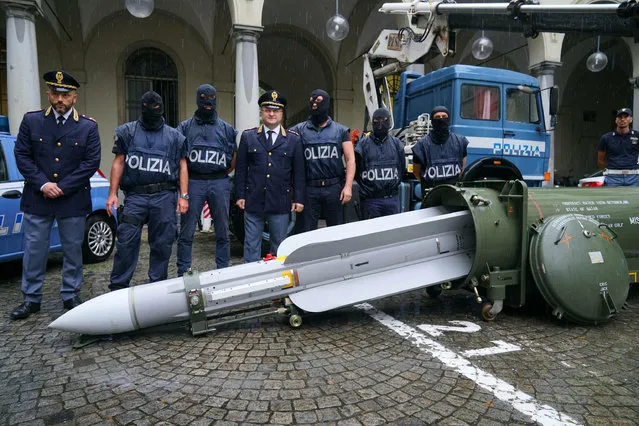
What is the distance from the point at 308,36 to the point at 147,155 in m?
13.6

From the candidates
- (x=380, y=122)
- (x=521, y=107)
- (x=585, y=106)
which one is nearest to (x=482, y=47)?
(x=521, y=107)

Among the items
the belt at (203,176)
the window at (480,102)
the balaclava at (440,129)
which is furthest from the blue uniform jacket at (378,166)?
the window at (480,102)

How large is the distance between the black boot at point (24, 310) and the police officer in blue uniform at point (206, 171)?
1.23 meters

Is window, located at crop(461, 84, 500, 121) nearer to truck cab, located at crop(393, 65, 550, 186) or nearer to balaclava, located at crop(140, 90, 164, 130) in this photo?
truck cab, located at crop(393, 65, 550, 186)

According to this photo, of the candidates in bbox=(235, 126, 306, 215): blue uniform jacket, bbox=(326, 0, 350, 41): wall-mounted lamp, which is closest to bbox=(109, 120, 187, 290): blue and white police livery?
bbox=(235, 126, 306, 215): blue uniform jacket

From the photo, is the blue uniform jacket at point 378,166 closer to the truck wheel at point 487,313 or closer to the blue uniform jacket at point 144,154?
the truck wheel at point 487,313

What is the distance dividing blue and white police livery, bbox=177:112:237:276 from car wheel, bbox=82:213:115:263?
2.30 m

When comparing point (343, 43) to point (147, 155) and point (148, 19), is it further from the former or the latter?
point (147, 155)

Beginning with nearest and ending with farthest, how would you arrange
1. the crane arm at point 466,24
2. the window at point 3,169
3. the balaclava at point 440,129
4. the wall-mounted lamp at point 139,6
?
the window at point 3,169, the balaclava at point 440,129, the crane arm at point 466,24, the wall-mounted lamp at point 139,6

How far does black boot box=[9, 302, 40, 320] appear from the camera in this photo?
388 centimetres

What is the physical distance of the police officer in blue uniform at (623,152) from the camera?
6.35 meters

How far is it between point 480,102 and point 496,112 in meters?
0.31

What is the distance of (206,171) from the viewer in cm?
446

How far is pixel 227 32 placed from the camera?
14734 mm
